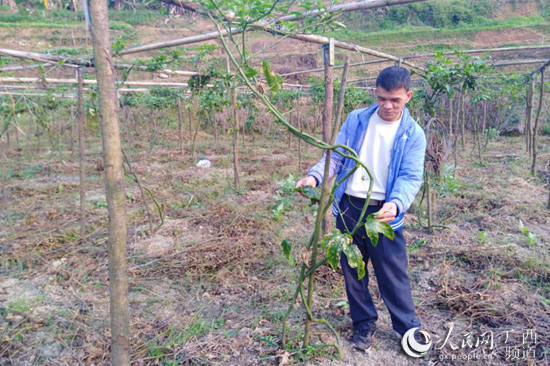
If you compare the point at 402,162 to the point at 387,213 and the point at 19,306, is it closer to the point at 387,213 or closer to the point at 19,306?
the point at 387,213

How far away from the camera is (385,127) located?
2.20 metres

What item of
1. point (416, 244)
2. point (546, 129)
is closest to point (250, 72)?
point (416, 244)

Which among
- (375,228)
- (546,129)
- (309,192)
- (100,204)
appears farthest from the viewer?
(546,129)

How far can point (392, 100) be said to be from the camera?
2.06 metres

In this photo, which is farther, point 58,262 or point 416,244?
point 416,244

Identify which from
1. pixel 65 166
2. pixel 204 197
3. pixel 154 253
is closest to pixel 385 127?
pixel 154 253

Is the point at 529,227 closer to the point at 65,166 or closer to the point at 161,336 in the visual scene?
the point at 161,336

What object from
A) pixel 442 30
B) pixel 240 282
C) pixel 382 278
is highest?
pixel 442 30

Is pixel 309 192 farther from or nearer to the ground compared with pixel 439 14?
nearer to the ground

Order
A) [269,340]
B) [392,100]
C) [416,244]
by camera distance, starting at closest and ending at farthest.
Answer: [392,100]
[269,340]
[416,244]

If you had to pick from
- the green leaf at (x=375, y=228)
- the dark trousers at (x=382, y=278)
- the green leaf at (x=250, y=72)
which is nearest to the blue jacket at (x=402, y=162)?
the dark trousers at (x=382, y=278)

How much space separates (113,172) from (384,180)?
1478mm

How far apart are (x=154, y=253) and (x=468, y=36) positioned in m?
34.6

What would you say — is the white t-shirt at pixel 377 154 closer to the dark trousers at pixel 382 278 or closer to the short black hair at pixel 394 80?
the dark trousers at pixel 382 278
